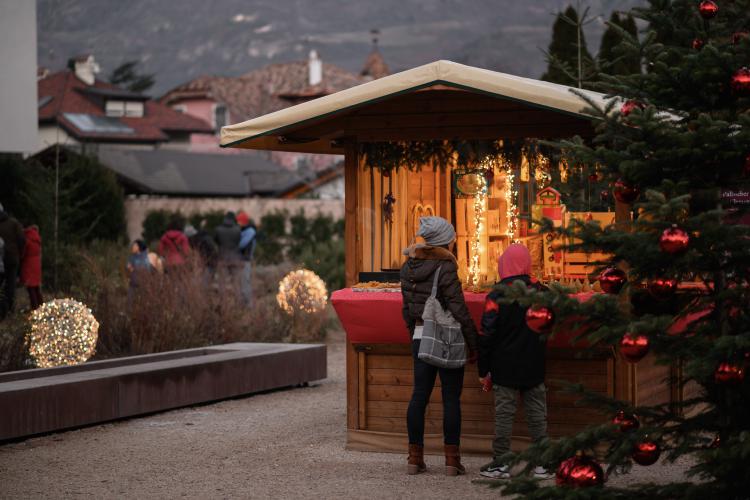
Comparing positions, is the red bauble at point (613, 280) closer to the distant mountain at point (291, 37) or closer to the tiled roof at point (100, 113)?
the tiled roof at point (100, 113)

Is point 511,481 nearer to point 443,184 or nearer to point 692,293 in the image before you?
point 692,293

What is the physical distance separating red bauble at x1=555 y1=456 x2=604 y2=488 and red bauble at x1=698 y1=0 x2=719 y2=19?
2.26 meters

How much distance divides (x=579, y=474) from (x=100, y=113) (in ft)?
270

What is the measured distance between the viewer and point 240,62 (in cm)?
18875

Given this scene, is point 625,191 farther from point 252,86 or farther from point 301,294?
point 252,86

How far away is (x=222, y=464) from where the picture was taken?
9.04 meters

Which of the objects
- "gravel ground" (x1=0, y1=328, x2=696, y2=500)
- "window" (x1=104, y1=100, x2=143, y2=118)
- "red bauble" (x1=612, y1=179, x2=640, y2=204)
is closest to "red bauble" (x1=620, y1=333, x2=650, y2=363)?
"red bauble" (x1=612, y1=179, x2=640, y2=204)

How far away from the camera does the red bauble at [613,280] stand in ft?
19.7

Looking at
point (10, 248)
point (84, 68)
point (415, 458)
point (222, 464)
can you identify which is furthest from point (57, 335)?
point (84, 68)

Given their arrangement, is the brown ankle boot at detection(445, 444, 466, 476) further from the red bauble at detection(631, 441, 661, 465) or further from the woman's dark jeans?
the red bauble at detection(631, 441, 661, 465)

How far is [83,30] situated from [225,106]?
102204mm

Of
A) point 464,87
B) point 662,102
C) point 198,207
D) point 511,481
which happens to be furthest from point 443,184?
point 198,207

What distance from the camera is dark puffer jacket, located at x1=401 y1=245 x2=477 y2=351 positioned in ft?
27.1

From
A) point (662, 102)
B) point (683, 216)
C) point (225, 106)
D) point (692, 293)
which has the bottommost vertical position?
point (692, 293)
